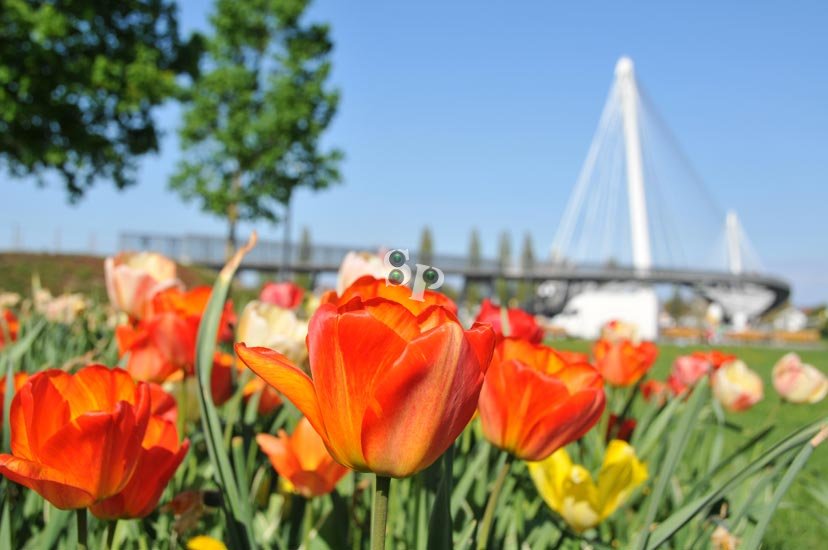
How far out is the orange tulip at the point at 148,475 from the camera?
2.11ft

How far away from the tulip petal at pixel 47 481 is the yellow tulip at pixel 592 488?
1.84 ft

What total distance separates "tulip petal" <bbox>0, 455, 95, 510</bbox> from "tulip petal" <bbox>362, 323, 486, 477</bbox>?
258mm

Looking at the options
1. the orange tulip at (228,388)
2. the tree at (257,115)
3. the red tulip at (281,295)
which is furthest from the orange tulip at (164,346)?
the tree at (257,115)

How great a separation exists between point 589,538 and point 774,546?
1.09 metres

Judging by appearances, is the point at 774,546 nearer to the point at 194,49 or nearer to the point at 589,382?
the point at 589,382

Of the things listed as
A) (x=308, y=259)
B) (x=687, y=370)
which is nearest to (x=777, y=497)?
(x=687, y=370)

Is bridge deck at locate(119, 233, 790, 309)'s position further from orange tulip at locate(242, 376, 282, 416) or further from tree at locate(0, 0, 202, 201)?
orange tulip at locate(242, 376, 282, 416)

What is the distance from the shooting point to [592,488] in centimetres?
94

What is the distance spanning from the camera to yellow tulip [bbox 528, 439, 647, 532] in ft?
3.09

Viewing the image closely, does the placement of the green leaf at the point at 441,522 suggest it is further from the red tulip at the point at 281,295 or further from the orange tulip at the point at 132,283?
the red tulip at the point at 281,295

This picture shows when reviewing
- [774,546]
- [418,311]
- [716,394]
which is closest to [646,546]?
[418,311]

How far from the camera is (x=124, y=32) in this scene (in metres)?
14.0

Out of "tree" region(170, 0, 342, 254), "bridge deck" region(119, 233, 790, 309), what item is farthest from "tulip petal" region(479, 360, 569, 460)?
"bridge deck" region(119, 233, 790, 309)

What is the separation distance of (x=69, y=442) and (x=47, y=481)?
0.11 feet
